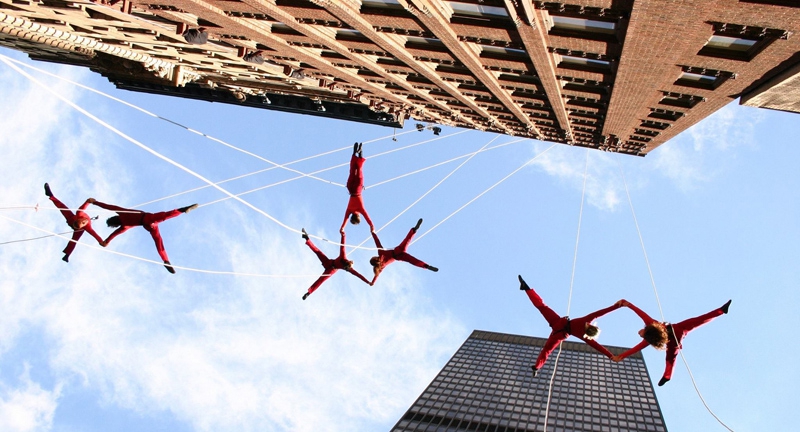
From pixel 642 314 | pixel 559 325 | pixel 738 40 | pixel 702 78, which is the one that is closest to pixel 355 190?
pixel 559 325

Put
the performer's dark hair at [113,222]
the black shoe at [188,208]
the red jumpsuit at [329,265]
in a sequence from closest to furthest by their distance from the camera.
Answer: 1. the black shoe at [188,208]
2. the performer's dark hair at [113,222]
3. the red jumpsuit at [329,265]

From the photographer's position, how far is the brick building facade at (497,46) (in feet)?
47.2

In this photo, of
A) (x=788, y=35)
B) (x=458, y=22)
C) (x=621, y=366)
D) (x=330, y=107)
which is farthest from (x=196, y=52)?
(x=621, y=366)

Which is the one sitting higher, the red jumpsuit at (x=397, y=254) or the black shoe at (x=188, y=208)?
the black shoe at (x=188, y=208)

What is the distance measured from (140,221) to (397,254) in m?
8.21

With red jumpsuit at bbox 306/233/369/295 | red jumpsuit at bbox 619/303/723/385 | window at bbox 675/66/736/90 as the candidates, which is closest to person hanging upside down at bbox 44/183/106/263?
red jumpsuit at bbox 306/233/369/295

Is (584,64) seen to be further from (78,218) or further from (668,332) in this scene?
(78,218)

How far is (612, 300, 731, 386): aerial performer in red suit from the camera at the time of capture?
524 inches

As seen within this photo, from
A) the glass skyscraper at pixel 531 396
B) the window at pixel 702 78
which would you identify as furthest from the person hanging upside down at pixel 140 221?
the glass skyscraper at pixel 531 396

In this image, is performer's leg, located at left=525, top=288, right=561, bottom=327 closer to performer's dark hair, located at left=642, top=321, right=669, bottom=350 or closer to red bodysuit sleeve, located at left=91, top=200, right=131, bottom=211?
performer's dark hair, located at left=642, top=321, right=669, bottom=350

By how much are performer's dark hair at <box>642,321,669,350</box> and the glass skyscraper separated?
7729cm

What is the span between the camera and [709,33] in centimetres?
1414

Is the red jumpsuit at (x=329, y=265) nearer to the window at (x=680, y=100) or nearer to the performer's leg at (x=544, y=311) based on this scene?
the performer's leg at (x=544, y=311)

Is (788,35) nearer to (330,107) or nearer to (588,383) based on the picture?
(330,107)
